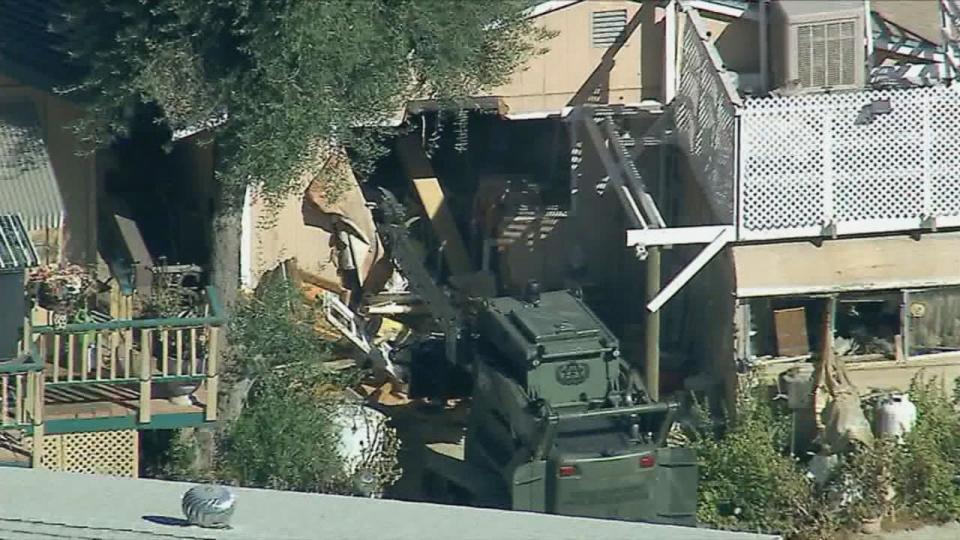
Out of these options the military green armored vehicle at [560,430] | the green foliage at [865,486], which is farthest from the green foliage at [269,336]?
the green foliage at [865,486]

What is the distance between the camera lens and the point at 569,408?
15.8 meters

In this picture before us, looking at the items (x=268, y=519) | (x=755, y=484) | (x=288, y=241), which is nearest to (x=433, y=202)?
(x=288, y=241)

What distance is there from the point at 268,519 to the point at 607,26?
28.3ft

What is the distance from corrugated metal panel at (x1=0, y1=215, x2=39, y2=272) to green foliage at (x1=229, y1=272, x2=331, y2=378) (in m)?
1.73

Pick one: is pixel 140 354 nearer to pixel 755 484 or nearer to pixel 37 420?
pixel 37 420

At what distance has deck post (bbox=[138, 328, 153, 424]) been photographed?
15.4 meters

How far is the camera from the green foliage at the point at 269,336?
1634 cm

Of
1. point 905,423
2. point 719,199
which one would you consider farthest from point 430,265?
point 905,423

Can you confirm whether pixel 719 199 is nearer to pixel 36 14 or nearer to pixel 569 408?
pixel 569 408

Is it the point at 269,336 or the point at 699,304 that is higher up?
the point at 699,304

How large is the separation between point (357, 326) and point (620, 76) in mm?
3414

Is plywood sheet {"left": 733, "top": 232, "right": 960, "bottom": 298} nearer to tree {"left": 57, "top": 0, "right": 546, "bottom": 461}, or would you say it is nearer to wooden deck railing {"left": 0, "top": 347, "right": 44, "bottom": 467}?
tree {"left": 57, "top": 0, "right": 546, "bottom": 461}

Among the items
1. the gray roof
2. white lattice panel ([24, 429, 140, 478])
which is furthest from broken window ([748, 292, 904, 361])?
the gray roof

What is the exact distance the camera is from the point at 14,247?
15562 millimetres
